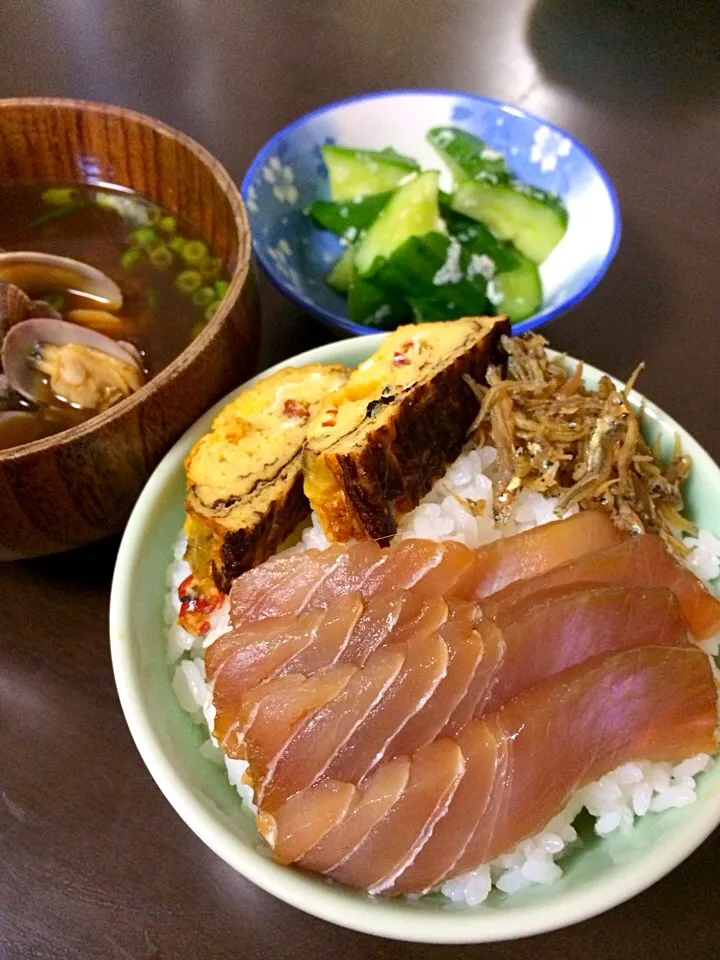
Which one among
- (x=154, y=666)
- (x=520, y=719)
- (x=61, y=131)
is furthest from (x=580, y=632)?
(x=61, y=131)

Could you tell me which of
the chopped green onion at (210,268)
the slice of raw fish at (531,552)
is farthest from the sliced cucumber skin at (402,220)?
the slice of raw fish at (531,552)

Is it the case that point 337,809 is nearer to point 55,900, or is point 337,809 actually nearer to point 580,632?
point 580,632

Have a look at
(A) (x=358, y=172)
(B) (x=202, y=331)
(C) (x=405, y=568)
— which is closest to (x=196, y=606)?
(C) (x=405, y=568)

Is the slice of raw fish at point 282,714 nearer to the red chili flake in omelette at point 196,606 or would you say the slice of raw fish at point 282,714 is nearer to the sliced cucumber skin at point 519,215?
the red chili flake in omelette at point 196,606

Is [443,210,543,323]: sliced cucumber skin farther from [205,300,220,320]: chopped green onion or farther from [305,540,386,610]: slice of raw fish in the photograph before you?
[305,540,386,610]: slice of raw fish

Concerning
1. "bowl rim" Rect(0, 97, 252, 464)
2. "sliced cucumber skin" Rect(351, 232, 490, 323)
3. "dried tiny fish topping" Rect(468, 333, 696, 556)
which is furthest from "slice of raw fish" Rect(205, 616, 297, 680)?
"sliced cucumber skin" Rect(351, 232, 490, 323)

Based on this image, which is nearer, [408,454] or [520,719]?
[520,719]

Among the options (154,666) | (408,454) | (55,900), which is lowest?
(55,900)
